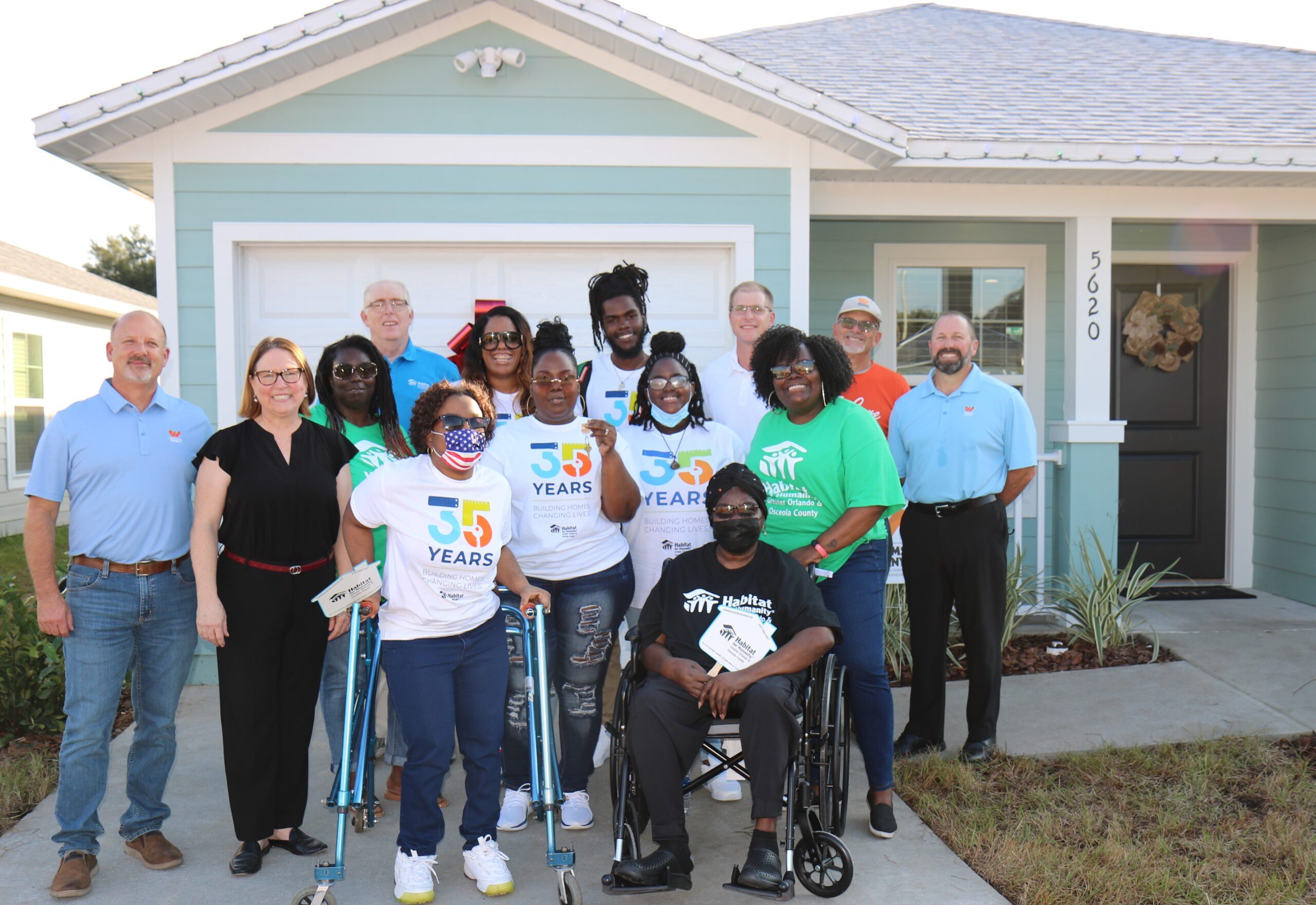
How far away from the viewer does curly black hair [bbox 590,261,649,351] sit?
420 centimetres

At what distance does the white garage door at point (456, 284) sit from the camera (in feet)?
19.1

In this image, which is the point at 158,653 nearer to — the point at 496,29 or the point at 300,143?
the point at 300,143

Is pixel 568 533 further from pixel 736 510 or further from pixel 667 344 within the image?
pixel 667 344

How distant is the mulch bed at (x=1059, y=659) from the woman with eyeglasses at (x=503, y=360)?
294 centimetres

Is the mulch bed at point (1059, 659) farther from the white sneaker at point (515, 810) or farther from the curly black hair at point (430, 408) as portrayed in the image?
the curly black hair at point (430, 408)

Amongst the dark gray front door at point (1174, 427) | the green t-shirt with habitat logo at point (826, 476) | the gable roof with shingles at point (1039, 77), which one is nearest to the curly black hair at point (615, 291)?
the green t-shirt with habitat logo at point (826, 476)

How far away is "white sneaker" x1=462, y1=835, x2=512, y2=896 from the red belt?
3.49 feet

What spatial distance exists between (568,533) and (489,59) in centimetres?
328

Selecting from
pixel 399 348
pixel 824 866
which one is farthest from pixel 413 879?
pixel 399 348

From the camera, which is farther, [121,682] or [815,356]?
[815,356]

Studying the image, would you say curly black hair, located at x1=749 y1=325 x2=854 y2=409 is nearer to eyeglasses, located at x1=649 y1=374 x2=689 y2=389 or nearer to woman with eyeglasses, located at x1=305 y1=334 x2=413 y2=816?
eyeglasses, located at x1=649 y1=374 x2=689 y2=389

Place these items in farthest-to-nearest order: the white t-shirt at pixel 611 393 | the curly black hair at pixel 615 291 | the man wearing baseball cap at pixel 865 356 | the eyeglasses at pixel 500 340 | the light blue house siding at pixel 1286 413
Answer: the light blue house siding at pixel 1286 413, the man wearing baseball cap at pixel 865 356, the curly black hair at pixel 615 291, the white t-shirt at pixel 611 393, the eyeglasses at pixel 500 340

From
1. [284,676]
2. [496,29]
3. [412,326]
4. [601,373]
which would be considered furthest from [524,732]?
[496,29]

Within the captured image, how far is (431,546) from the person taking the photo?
3213mm
